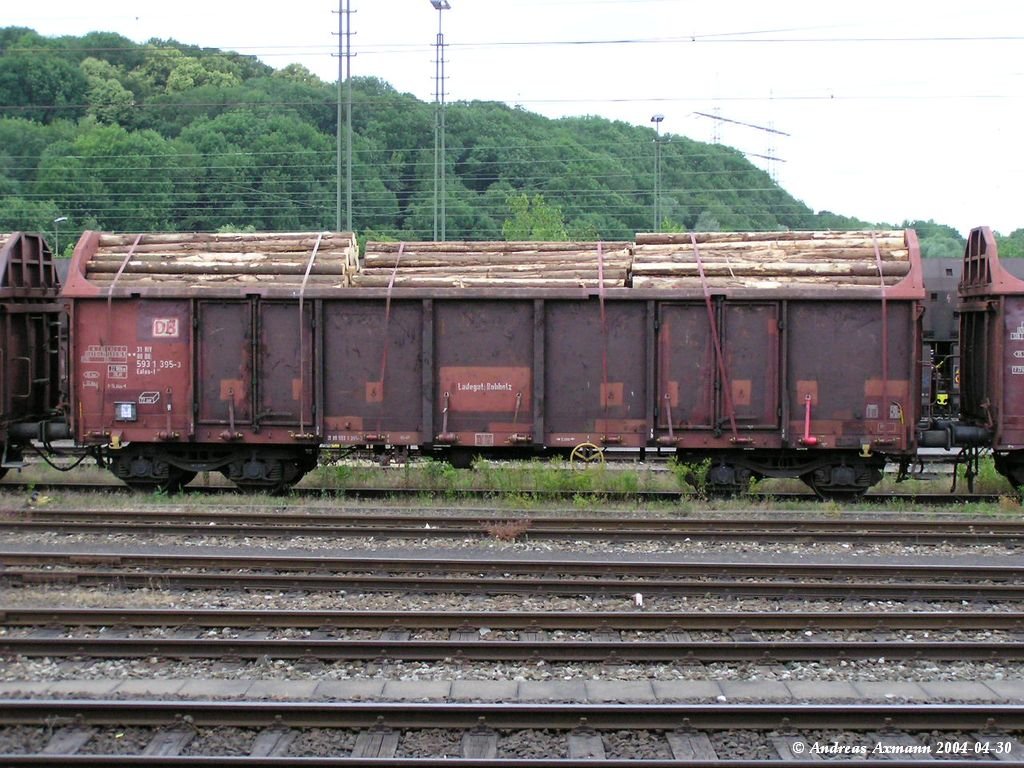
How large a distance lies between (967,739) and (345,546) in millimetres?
7040

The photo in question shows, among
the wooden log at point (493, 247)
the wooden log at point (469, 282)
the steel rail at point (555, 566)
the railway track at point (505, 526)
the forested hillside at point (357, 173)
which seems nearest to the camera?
the steel rail at point (555, 566)

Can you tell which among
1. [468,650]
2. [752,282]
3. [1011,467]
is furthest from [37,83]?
[468,650]

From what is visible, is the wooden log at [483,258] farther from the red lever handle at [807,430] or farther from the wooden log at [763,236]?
the red lever handle at [807,430]

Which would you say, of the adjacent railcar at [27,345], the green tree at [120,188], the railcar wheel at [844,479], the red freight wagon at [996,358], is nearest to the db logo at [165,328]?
the adjacent railcar at [27,345]

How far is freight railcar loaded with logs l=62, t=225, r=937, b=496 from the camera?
14188 millimetres

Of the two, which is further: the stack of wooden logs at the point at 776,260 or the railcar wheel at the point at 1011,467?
the railcar wheel at the point at 1011,467

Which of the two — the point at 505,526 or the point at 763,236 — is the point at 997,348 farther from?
the point at 505,526

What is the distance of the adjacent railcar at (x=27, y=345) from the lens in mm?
15133

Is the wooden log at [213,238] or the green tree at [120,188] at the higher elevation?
the green tree at [120,188]

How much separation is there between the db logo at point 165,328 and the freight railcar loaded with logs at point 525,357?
0.14 feet

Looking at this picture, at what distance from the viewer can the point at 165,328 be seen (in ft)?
48.1

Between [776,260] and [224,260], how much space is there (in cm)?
805

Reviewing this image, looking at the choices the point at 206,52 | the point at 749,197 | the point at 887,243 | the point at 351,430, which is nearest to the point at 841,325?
the point at 887,243

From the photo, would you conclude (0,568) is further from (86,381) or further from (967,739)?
(967,739)
